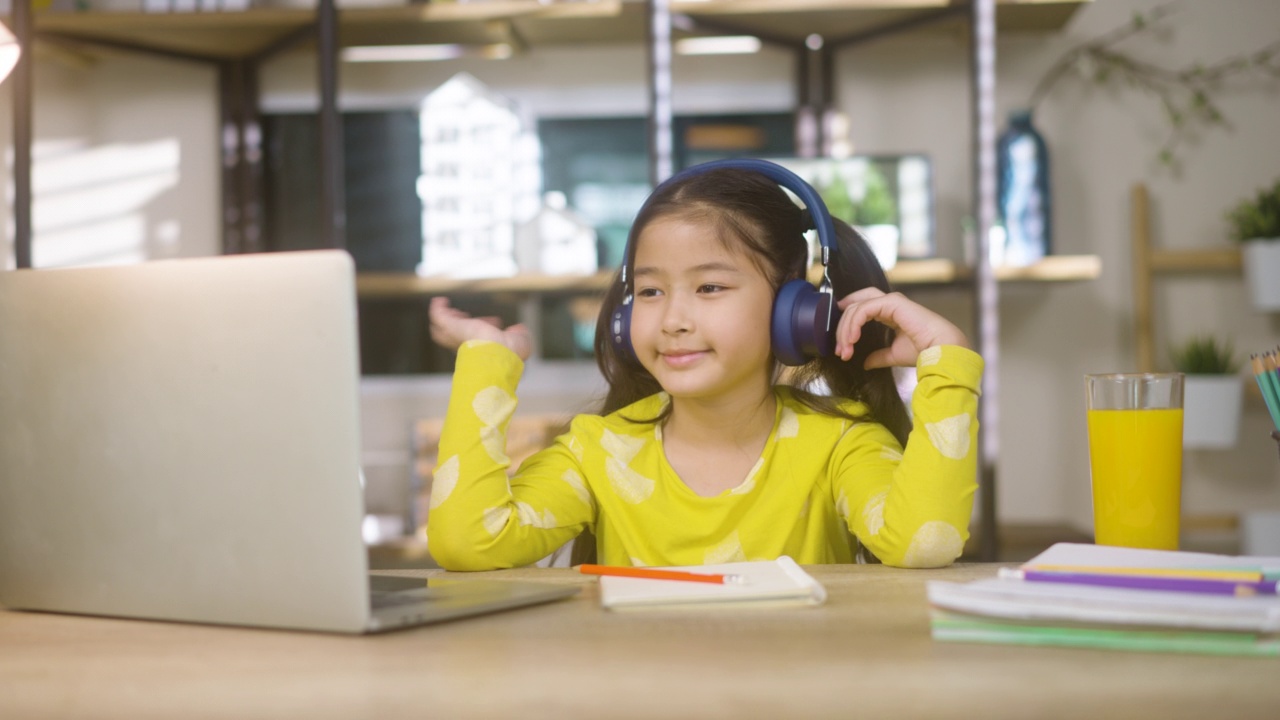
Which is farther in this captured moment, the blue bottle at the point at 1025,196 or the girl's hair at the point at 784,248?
the blue bottle at the point at 1025,196

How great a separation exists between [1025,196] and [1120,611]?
185 cm

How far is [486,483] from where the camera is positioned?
106 cm

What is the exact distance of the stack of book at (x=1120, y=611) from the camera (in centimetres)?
59

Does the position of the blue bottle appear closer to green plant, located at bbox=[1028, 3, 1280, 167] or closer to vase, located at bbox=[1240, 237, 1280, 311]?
green plant, located at bbox=[1028, 3, 1280, 167]

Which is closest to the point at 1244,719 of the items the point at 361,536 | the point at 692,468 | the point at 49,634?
the point at 361,536

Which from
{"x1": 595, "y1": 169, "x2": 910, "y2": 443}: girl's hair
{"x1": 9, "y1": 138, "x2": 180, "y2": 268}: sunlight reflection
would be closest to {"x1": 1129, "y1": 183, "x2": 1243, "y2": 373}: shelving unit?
{"x1": 595, "y1": 169, "x2": 910, "y2": 443}: girl's hair

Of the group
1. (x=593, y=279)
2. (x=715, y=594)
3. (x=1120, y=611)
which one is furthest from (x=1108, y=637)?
(x=593, y=279)

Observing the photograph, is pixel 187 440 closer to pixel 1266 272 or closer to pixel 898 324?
pixel 898 324

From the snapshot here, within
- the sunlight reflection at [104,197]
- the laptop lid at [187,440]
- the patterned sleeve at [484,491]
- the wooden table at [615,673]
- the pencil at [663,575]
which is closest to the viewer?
the wooden table at [615,673]

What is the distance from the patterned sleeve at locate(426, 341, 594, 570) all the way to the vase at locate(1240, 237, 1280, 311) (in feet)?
5.70

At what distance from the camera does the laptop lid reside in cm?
62

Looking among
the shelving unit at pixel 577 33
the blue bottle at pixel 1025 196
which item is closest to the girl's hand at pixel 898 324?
the shelving unit at pixel 577 33

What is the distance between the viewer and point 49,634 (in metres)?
0.69

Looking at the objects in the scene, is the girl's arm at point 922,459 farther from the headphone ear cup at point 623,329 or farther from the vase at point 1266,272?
the vase at point 1266,272
